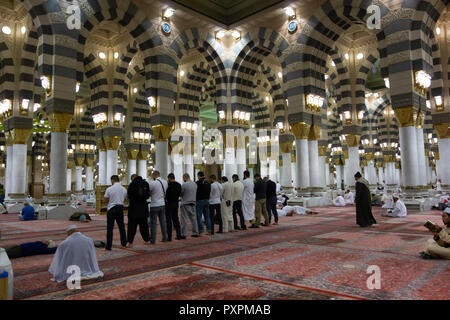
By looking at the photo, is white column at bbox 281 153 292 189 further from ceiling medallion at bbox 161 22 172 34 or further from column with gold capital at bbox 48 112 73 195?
column with gold capital at bbox 48 112 73 195

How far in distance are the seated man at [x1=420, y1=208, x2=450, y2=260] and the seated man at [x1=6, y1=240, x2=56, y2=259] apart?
525 centimetres

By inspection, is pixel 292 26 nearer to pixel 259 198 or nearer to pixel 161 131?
pixel 161 131

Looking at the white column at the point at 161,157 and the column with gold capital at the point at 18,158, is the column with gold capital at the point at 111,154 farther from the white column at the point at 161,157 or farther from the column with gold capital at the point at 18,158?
the white column at the point at 161,157

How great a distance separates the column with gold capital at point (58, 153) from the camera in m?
9.56

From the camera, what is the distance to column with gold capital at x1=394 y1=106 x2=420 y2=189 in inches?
380

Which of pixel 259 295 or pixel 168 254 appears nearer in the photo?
pixel 259 295

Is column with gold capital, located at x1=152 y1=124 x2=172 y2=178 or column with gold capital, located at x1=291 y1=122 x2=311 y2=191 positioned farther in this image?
column with gold capital, located at x1=291 y1=122 x2=311 y2=191

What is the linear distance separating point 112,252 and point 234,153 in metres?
9.57

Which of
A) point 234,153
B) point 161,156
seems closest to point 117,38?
point 161,156

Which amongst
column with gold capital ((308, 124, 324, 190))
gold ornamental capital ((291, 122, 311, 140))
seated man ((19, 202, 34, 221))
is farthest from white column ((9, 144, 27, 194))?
column with gold capital ((308, 124, 324, 190))

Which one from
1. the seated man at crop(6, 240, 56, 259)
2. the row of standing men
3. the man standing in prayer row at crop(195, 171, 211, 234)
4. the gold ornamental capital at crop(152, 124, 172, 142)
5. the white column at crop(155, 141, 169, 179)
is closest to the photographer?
the seated man at crop(6, 240, 56, 259)

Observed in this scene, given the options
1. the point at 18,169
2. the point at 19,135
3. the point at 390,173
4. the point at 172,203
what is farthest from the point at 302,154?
the point at 390,173
